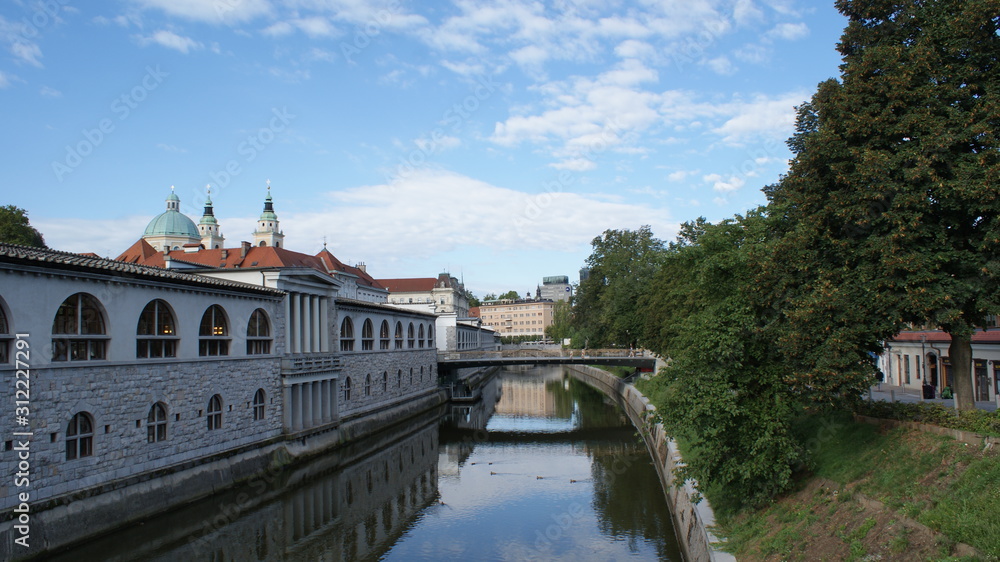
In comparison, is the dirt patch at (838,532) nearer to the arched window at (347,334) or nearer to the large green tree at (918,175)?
the large green tree at (918,175)

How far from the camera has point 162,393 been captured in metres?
23.5

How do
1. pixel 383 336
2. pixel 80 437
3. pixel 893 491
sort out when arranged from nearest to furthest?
1. pixel 893 491
2. pixel 80 437
3. pixel 383 336

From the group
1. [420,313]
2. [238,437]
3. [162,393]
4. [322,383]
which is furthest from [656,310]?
[162,393]

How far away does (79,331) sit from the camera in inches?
802

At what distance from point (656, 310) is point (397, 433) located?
20985 millimetres

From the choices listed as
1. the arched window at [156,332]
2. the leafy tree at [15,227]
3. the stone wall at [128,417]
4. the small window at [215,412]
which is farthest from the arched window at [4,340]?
the leafy tree at [15,227]

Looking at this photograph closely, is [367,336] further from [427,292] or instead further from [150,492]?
[427,292]

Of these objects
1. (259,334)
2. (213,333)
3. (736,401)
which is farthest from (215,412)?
(736,401)

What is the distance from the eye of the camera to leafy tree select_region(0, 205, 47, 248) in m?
49.6

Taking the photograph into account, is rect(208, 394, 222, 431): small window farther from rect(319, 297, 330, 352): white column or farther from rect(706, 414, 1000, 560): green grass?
rect(706, 414, 1000, 560): green grass

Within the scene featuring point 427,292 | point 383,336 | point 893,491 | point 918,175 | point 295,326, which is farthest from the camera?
point 427,292

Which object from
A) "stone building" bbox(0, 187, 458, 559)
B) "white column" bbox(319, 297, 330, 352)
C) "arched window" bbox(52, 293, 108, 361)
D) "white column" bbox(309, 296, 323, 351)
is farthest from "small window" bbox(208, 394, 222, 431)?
"white column" bbox(319, 297, 330, 352)

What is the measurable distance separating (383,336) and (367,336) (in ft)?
9.83

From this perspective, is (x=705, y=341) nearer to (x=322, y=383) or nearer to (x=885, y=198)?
(x=885, y=198)
